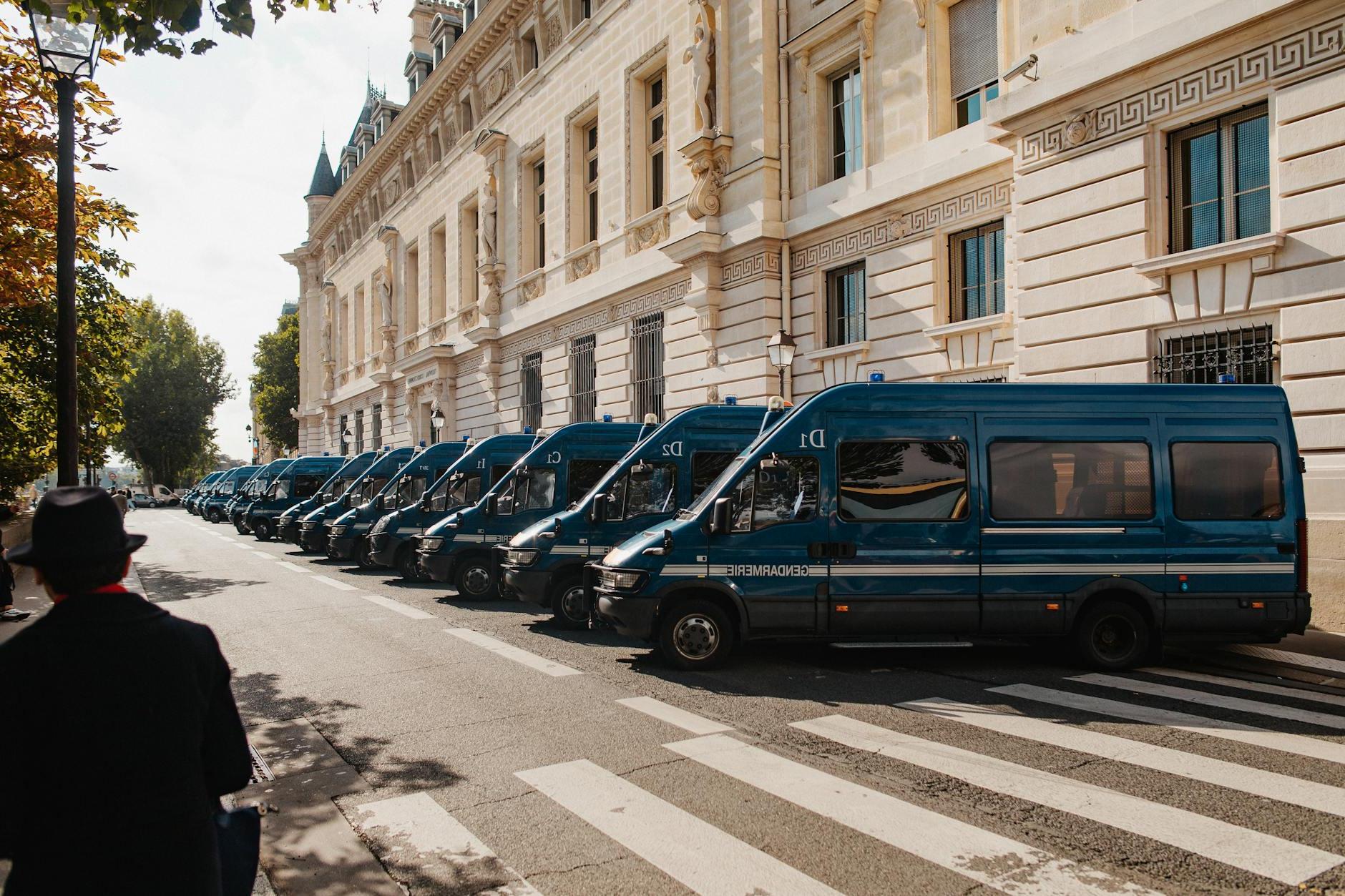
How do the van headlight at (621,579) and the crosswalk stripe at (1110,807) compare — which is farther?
the van headlight at (621,579)

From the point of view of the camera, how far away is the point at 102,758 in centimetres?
223

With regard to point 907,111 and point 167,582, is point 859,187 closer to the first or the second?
point 907,111

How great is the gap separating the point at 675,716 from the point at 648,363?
A: 16497mm

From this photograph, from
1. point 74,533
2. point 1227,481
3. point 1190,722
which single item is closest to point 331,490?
point 1227,481

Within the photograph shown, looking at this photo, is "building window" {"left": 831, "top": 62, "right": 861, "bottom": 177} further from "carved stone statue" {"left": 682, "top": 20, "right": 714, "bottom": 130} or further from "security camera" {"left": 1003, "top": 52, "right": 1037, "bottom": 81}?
"security camera" {"left": 1003, "top": 52, "right": 1037, "bottom": 81}

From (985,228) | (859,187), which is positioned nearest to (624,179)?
(859,187)

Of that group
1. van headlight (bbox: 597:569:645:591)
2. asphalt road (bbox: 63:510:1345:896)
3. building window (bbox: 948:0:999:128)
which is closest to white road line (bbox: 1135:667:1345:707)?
asphalt road (bbox: 63:510:1345:896)

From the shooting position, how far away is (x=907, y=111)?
1639cm

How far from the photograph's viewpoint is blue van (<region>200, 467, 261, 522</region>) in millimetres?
43062

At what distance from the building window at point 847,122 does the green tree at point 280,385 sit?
6424 cm

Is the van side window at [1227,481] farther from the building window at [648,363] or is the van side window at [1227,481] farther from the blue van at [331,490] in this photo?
the blue van at [331,490]

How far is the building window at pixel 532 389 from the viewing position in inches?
1126

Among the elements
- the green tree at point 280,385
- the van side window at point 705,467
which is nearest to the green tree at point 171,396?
the green tree at point 280,385

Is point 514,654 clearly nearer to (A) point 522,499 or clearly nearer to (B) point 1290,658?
(A) point 522,499
